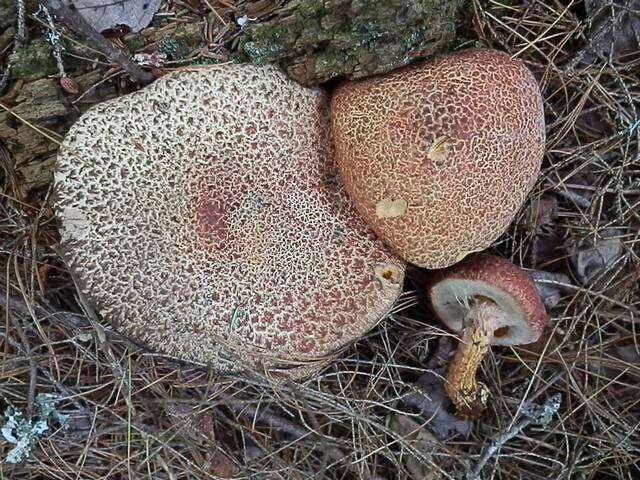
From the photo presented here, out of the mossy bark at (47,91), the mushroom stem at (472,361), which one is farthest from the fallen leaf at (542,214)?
the mossy bark at (47,91)

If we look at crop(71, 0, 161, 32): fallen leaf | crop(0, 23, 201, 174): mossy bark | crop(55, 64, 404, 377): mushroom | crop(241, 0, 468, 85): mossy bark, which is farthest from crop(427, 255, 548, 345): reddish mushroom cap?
crop(71, 0, 161, 32): fallen leaf

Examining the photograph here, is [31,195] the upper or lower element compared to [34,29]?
lower

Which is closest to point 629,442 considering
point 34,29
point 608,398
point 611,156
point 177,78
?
point 608,398

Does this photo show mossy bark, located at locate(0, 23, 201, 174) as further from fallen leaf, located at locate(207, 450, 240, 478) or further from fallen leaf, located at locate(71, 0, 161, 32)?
fallen leaf, located at locate(207, 450, 240, 478)

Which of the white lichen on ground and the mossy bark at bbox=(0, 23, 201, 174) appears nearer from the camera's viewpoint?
the mossy bark at bbox=(0, 23, 201, 174)

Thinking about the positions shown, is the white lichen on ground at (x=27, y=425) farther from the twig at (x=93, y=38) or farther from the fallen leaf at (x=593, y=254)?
the fallen leaf at (x=593, y=254)

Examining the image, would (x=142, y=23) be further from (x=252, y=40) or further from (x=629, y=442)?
(x=629, y=442)

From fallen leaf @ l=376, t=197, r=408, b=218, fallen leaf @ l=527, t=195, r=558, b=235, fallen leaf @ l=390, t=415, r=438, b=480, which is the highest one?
fallen leaf @ l=376, t=197, r=408, b=218
